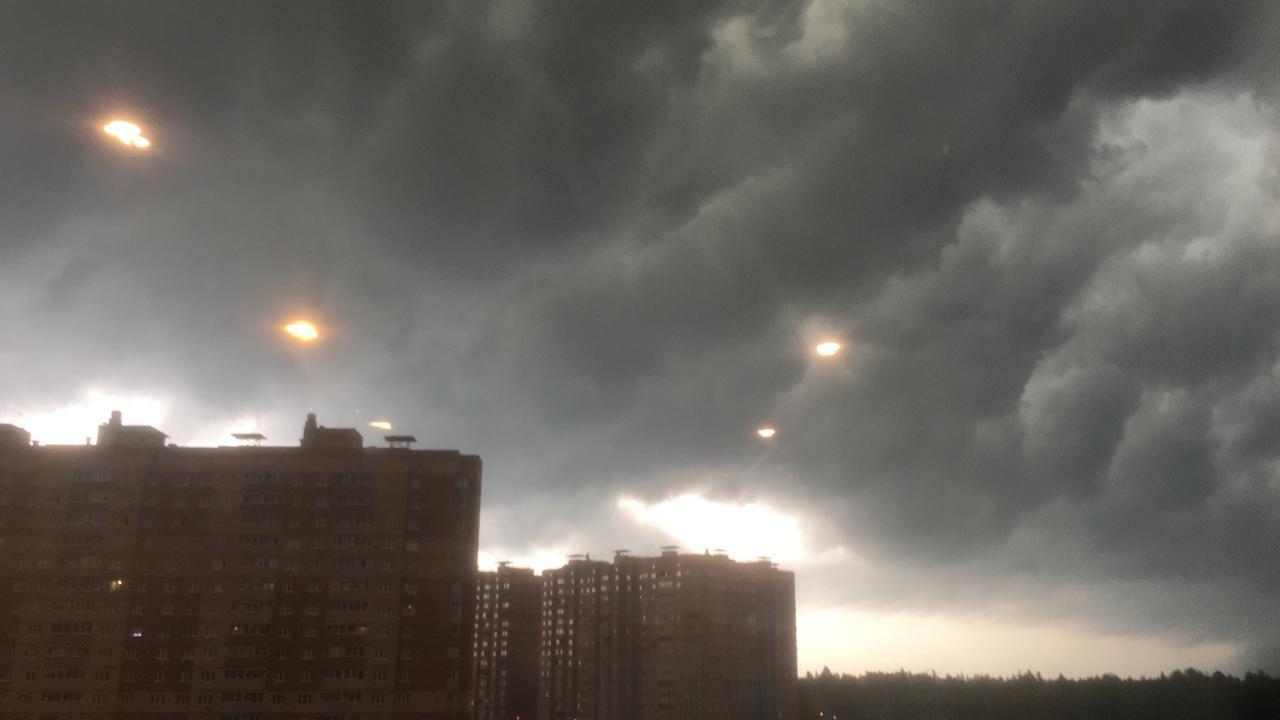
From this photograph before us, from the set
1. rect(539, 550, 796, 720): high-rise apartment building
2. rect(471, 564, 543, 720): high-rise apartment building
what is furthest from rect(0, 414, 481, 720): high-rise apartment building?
rect(471, 564, 543, 720): high-rise apartment building

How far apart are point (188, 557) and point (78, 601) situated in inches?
396

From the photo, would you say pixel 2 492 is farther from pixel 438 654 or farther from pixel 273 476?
pixel 438 654

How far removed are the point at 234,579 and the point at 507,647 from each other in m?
94.7

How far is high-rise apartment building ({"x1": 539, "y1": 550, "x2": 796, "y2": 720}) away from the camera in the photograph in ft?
531

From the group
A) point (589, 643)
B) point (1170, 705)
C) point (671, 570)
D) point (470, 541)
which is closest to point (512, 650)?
point (589, 643)

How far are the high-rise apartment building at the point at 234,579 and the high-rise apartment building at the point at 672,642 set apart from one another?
80.9 m

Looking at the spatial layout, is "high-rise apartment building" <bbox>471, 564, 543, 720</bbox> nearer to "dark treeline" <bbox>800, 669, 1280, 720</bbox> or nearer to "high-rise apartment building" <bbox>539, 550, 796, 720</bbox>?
"high-rise apartment building" <bbox>539, 550, 796, 720</bbox>

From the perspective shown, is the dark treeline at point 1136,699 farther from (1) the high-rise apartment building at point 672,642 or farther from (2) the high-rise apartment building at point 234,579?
(2) the high-rise apartment building at point 234,579

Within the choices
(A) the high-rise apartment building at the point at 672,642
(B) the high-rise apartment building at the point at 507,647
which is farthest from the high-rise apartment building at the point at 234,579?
(B) the high-rise apartment building at the point at 507,647

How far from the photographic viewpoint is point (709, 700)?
161 meters

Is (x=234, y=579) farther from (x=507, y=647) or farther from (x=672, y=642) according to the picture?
(x=507, y=647)

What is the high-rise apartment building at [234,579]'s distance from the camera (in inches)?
3285

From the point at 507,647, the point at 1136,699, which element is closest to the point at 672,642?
the point at 507,647

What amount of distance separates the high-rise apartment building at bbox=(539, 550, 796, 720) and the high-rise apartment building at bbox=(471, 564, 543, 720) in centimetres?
369
